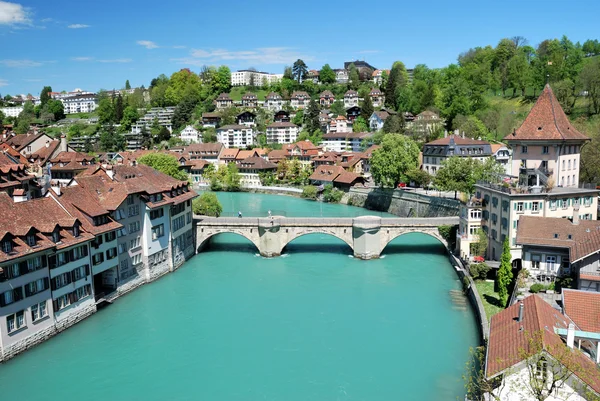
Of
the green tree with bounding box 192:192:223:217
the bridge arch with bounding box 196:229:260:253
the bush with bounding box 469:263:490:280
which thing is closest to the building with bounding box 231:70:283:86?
the green tree with bounding box 192:192:223:217

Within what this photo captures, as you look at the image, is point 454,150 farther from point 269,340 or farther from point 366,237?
point 269,340

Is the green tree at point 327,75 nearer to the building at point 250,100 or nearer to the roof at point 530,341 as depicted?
the building at point 250,100

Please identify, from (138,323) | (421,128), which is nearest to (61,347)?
(138,323)

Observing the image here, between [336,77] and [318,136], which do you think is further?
[336,77]

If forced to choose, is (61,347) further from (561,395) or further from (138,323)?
(561,395)

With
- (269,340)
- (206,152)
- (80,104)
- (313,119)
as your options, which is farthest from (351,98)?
(269,340)

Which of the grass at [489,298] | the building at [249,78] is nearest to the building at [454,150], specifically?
the grass at [489,298]

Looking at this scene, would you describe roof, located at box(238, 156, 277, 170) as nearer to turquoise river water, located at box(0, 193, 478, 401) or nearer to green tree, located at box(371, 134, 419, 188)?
green tree, located at box(371, 134, 419, 188)
